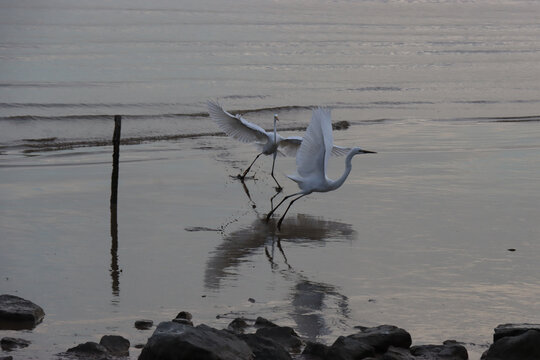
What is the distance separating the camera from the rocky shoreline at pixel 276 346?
676cm

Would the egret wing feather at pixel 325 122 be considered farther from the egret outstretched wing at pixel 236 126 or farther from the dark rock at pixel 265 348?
the egret outstretched wing at pixel 236 126

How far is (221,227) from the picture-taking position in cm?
1212

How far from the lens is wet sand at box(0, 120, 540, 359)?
337 inches

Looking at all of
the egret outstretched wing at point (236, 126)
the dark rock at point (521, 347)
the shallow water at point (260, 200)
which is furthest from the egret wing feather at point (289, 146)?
the dark rock at point (521, 347)

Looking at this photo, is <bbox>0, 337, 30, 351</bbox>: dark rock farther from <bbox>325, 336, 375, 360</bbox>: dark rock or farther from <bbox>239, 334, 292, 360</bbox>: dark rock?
<bbox>325, 336, 375, 360</bbox>: dark rock

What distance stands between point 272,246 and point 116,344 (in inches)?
160

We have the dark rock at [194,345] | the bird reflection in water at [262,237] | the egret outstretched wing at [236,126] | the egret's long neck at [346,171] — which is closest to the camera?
the dark rock at [194,345]

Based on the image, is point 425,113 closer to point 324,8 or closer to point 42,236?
point 42,236

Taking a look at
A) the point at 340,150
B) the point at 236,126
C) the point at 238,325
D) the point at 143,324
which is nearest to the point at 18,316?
the point at 143,324

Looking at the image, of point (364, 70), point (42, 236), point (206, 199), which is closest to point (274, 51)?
point (364, 70)

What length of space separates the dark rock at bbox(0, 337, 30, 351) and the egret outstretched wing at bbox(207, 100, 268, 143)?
29.0 feet

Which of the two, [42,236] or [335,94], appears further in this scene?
[335,94]

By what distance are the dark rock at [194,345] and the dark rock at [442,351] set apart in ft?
4.55

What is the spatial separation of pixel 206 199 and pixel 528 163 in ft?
19.7
